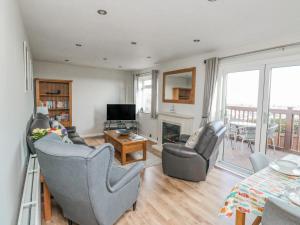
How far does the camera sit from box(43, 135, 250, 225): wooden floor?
6.47 feet

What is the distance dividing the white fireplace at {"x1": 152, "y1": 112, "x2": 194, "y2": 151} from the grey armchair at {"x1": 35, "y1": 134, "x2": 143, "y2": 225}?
8.74ft

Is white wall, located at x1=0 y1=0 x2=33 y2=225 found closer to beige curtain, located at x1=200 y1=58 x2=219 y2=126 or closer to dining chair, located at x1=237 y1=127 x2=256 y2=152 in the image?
beige curtain, located at x1=200 y1=58 x2=219 y2=126

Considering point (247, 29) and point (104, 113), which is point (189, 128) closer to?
point (247, 29)

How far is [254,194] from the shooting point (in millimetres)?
1191

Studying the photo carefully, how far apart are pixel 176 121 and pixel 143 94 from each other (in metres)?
2.25

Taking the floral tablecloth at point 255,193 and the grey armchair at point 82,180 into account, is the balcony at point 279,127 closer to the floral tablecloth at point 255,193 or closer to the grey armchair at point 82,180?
the floral tablecloth at point 255,193

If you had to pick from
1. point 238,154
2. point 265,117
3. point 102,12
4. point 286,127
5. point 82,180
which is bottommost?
point 238,154

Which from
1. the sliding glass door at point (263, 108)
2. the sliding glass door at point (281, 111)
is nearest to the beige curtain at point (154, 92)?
the sliding glass door at point (263, 108)

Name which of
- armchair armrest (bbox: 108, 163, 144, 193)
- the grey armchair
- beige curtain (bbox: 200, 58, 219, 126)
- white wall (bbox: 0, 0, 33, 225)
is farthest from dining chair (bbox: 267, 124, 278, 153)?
white wall (bbox: 0, 0, 33, 225)

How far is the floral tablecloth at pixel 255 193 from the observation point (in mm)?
1154

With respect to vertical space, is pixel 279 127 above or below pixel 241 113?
below

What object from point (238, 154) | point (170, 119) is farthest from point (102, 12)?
point (238, 154)

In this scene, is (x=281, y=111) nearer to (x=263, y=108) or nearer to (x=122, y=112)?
(x=263, y=108)

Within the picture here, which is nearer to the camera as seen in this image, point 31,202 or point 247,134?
point 31,202
